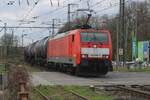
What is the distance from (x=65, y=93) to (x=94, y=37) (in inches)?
446

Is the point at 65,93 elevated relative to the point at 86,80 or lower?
lower

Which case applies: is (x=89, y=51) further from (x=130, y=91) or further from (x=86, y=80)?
(x=130, y=91)

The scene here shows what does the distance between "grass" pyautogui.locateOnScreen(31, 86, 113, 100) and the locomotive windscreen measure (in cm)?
814

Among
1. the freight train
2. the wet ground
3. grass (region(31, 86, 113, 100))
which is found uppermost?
the freight train

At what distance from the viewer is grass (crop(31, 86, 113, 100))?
2028cm

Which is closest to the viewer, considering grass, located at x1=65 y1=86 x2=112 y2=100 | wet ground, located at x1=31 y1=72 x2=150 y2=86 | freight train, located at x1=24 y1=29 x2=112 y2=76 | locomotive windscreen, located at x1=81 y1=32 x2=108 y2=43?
grass, located at x1=65 y1=86 x2=112 y2=100

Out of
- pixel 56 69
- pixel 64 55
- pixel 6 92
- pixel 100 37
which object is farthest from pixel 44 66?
pixel 6 92

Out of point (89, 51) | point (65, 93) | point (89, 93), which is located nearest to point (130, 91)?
point (89, 93)

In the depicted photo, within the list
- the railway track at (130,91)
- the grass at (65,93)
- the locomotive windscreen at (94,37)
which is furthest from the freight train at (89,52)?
the grass at (65,93)

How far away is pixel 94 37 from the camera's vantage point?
33.1 metres

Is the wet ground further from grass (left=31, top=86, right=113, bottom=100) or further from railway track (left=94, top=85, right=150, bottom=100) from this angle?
railway track (left=94, top=85, right=150, bottom=100)

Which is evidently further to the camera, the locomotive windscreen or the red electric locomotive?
the locomotive windscreen

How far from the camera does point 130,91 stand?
73.3ft

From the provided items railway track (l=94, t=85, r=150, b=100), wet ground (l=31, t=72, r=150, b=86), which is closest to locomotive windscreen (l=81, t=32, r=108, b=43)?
wet ground (l=31, t=72, r=150, b=86)
